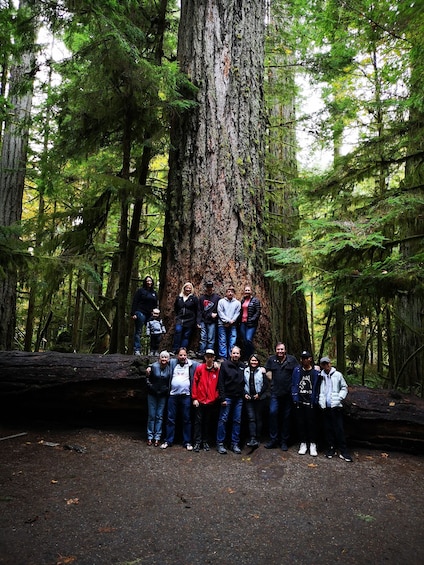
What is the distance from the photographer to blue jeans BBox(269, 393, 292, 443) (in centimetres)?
639

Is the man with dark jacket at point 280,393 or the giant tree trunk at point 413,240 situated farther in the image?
the man with dark jacket at point 280,393

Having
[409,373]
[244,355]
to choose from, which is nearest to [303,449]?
[244,355]

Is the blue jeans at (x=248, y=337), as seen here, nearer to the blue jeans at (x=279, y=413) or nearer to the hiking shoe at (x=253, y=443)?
the blue jeans at (x=279, y=413)

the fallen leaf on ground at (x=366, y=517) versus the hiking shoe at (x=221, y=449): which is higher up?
the hiking shoe at (x=221, y=449)

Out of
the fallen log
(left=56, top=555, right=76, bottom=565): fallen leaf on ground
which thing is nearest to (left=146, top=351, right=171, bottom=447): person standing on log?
the fallen log

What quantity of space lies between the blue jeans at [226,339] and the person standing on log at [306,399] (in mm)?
1296

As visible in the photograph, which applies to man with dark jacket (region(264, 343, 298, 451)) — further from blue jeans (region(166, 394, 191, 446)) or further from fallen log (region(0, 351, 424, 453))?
blue jeans (region(166, 394, 191, 446))

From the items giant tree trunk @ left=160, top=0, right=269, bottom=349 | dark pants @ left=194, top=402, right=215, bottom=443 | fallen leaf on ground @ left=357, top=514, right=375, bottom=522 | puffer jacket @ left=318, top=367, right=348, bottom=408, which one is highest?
giant tree trunk @ left=160, top=0, right=269, bottom=349

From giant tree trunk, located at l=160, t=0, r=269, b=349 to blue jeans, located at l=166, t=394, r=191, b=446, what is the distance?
4.76ft

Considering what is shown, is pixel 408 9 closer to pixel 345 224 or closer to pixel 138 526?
pixel 345 224

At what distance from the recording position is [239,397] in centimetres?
653

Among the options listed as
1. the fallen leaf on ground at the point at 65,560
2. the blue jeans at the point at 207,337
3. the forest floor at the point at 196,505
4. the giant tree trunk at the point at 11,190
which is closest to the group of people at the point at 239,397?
the forest floor at the point at 196,505

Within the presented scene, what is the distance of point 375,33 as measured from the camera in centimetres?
714

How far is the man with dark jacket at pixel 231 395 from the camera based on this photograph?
251 inches
